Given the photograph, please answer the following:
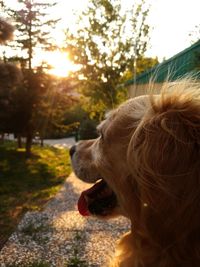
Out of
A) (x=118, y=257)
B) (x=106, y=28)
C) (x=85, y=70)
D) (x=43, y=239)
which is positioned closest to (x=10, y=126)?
(x=85, y=70)

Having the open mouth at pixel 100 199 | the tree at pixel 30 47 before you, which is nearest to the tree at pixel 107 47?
the tree at pixel 30 47

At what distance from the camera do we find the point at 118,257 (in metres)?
2.10

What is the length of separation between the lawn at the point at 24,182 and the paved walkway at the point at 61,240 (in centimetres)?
35

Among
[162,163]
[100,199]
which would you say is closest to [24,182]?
[100,199]

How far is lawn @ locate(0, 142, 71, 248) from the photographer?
8734 millimetres

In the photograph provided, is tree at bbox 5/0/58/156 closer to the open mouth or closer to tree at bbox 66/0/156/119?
tree at bbox 66/0/156/119

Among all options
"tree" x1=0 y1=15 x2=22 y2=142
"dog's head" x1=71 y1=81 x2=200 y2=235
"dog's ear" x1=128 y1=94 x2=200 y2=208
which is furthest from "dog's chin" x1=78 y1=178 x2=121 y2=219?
"tree" x1=0 y1=15 x2=22 y2=142

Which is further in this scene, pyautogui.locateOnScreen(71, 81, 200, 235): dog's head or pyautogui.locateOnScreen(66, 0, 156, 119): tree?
pyautogui.locateOnScreen(66, 0, 156, 119): tree

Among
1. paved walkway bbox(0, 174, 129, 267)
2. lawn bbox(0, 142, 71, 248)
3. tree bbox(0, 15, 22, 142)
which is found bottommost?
lawn bbox(0, 142, 71, 248)

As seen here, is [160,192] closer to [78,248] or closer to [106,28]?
[78,248]

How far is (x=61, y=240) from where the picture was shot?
6.45 m

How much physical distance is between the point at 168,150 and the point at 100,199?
3.87 feet

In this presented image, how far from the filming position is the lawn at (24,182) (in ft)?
28.7

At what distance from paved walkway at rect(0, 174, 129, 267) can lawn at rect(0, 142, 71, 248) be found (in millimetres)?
347
